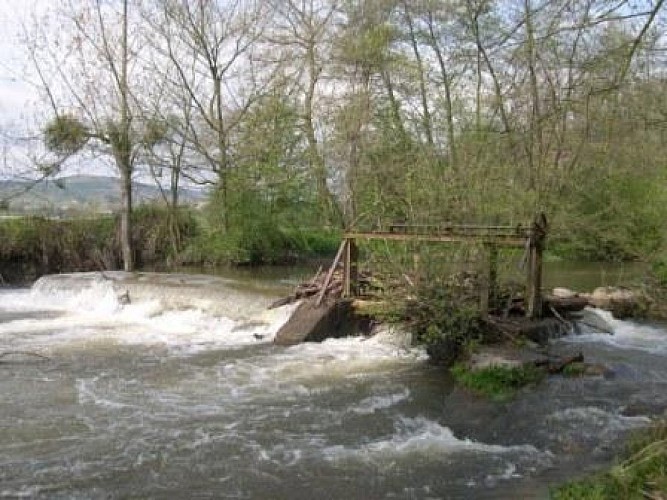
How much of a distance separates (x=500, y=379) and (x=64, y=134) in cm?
1739

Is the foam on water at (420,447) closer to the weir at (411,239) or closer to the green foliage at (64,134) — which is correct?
the weir at (411,239)

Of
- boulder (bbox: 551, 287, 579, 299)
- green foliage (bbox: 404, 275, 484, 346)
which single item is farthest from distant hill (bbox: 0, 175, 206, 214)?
green foliage (bbox: 404, 275, 484, 346)

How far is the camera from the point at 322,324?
13047 mm

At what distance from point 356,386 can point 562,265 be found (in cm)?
1752

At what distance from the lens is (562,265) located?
25688 mm

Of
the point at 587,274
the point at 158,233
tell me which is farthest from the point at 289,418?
the point at 158,233

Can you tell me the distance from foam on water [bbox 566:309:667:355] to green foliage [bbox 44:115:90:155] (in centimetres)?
1595

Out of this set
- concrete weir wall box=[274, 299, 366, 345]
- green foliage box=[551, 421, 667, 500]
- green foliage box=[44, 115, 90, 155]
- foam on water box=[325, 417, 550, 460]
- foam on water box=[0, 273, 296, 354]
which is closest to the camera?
green foliage box=[551, 421, 667, 500]

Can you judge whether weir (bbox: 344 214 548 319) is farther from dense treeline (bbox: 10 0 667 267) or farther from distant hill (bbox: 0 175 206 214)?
distant hill (bbox: 0 175 206 214)

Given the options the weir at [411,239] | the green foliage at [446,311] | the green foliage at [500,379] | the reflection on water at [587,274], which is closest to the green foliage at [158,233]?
the weir at [411,239]

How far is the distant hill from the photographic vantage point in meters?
23.2

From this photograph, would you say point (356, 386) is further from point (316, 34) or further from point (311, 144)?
point (316, 34)

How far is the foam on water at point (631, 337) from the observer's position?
12.5 meters

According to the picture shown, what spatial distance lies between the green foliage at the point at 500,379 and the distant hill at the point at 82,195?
1691 cm
